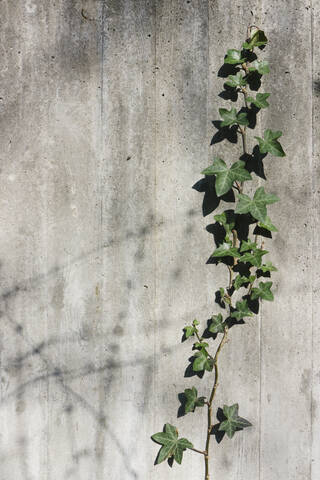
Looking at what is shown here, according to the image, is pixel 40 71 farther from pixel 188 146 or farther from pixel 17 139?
pixel 188 146

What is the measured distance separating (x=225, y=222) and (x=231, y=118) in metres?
0.43

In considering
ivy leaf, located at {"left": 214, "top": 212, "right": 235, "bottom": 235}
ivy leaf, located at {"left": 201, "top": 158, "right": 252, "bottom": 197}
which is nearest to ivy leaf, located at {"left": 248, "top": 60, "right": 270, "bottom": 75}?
ivy leaf, located at {"left": 201, "top": 158, "right": 252, "bottom": 197}

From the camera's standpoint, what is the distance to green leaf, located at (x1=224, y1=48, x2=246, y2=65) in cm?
168

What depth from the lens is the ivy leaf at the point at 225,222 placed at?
1697 millimetres

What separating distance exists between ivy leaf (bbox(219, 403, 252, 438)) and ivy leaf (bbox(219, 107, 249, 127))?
3.94ft

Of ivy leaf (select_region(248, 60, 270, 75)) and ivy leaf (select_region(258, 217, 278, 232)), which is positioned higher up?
ivy leaf (select_region(248, 60, 270, 75))

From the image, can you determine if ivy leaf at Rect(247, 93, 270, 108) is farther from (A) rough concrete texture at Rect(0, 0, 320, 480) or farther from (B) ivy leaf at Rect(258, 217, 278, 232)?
(B) ivy leaf at Rect(258, 217, 278, 232)

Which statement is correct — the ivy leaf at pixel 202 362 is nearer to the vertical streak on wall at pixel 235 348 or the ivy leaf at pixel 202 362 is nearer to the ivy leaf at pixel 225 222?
the vertical streak on wall at pixel 235 348

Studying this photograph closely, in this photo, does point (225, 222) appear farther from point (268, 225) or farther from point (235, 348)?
point (235, 348)

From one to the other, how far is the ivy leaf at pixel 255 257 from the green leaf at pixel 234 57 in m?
0.79

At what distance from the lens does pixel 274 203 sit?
1.75 metres

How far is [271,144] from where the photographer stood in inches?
66.1

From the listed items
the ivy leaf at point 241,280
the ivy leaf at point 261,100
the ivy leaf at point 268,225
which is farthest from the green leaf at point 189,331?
the ivy leaf at point 261,100

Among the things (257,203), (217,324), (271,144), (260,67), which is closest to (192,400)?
(217,324)
